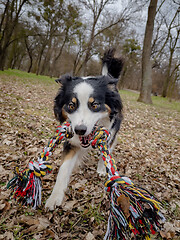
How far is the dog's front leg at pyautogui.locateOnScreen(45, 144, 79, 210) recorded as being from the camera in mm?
1940

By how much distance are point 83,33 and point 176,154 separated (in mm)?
22629

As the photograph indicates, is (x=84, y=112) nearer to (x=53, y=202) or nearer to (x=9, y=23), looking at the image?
(x=53, y=202)

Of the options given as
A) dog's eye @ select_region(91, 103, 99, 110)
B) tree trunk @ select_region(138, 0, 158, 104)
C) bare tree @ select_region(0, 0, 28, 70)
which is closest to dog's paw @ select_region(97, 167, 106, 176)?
dog's eye @ select_region(91, 103, 99, 110)

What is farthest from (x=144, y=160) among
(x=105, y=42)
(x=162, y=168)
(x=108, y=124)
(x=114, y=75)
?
(x=105, y=42)

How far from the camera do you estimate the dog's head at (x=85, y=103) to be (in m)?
1.93

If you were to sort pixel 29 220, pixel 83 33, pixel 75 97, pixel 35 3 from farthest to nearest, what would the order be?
Answer: pixel 83 33
pixel 35 3
pixel 75 97
pixel 29 220

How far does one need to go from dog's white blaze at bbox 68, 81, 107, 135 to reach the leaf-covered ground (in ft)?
3.35

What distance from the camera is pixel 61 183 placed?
1.98 meters

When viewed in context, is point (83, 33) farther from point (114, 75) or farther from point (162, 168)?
point (162, 168)

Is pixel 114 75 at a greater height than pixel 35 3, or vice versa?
pixel 35 3

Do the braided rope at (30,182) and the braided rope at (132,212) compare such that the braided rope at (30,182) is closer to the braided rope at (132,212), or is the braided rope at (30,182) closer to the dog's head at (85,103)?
the dog's head at (85,103)

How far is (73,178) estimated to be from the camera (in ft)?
8.77

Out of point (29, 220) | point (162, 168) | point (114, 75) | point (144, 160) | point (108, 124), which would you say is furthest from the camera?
point (114, 75)

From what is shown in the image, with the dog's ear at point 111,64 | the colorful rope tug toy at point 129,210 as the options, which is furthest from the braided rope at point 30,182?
the dog's ear at point 111,64
